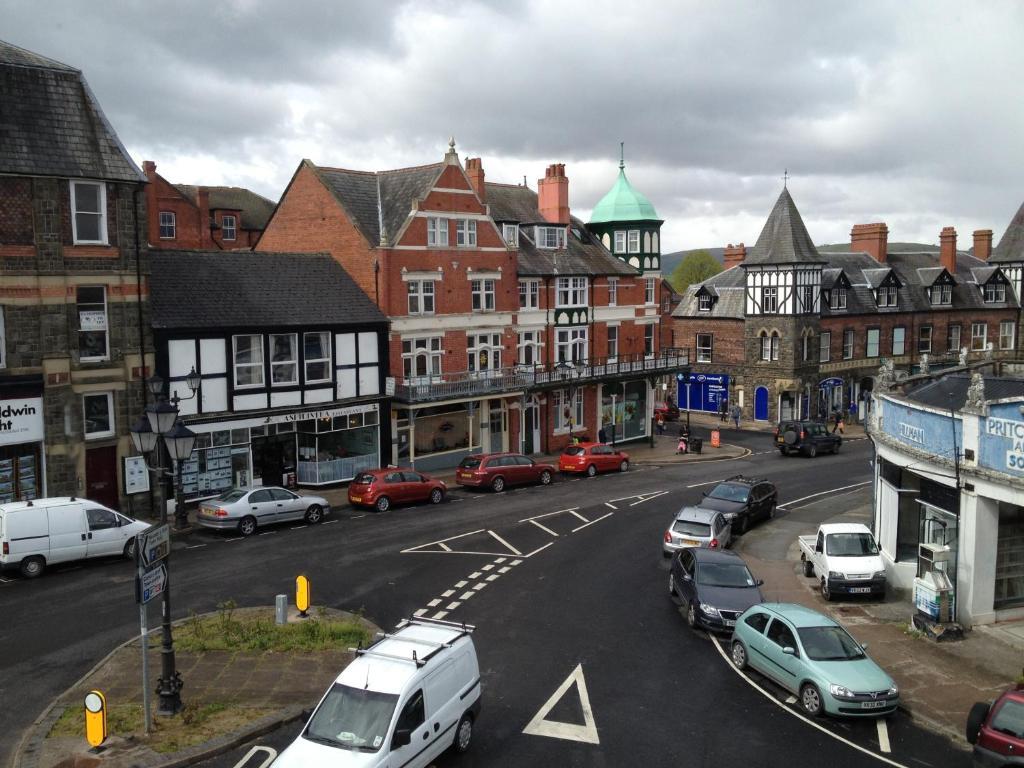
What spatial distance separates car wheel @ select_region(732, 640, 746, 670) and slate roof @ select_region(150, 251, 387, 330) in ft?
68.6

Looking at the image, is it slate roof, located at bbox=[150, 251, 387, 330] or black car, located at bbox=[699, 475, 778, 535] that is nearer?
black car, located at bbox=[699, 475, 778, 535]

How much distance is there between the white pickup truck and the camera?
72.4 ft

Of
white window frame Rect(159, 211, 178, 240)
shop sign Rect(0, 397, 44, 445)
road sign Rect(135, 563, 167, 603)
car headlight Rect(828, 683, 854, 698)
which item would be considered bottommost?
car headlight Rect(828, 683, 854, 698)

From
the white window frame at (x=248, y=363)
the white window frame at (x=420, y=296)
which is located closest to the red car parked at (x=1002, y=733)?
the white window frame at (x=248, y=363)

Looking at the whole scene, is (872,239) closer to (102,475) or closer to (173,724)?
(102,475)

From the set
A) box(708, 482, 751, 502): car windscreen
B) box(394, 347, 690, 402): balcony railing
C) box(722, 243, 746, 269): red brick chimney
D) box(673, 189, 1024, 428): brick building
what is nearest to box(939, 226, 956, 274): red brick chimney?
box(673, 189, 1024, 428): brick building

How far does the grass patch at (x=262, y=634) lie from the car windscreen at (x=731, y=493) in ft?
49.6

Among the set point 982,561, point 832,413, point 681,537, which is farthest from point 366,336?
point 832,413

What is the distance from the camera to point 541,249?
154 feet

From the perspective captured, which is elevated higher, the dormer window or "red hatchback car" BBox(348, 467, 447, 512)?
the dormer window

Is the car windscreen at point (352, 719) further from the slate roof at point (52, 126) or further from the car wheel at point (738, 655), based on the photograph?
the slate roof at point (52, 126)

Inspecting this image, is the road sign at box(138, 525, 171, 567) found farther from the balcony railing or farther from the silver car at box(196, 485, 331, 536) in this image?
the balcony railing

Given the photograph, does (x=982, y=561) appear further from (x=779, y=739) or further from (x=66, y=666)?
(x=66, y=666)

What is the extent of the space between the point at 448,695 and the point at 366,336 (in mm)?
24965
